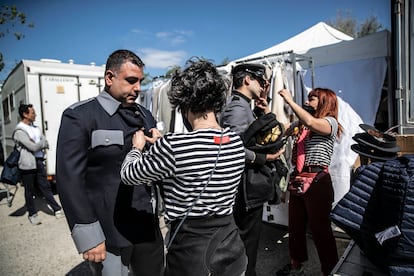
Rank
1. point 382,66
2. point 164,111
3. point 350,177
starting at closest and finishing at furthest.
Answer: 1. point 350,177
2. point 382,66
3. point 164,111

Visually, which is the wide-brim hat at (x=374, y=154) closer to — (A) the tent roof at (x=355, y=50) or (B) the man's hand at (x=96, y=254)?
(B) the man's hand at (x=96, y=254)

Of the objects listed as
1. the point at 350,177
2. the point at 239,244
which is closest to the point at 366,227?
the point at 239,244

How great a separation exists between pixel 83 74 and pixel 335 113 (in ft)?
21.9

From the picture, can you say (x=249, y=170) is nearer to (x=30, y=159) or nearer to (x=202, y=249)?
(x=202, y=249)

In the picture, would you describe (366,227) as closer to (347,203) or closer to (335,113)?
(347,203)

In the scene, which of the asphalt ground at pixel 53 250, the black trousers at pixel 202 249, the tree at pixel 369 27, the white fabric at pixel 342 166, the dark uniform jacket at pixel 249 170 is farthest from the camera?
the tree at pixel 369 27

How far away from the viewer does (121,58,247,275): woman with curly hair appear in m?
1.37

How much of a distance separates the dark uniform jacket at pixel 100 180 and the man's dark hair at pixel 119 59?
174 mm

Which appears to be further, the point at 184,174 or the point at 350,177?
the point at 350,177

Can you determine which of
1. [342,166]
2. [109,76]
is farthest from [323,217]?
[109,76]

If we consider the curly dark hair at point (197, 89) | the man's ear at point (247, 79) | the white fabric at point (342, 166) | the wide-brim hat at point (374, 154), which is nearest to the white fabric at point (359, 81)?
the white fabric at point (342, 166)

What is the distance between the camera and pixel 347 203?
167 cm

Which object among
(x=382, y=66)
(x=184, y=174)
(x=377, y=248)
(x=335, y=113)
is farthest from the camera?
(x=382, y=66)

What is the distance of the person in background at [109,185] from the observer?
1.59 metres
